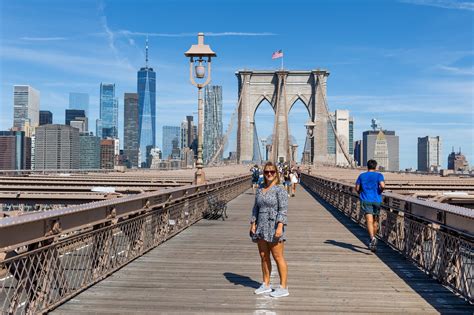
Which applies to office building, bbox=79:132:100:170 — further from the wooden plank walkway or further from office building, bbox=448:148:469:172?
the wooden plank walkway

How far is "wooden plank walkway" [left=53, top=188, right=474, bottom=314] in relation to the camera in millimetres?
5492

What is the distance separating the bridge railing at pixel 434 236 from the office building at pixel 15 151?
13105cm

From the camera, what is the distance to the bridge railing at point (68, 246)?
15.2ft

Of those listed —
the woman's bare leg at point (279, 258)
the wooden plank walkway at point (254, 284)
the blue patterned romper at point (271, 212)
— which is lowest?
the wooden plank walkway at point (254, 284)

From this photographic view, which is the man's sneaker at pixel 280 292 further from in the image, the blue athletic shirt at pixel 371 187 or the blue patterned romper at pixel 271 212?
the blue athletic shirt at pixel 371 187

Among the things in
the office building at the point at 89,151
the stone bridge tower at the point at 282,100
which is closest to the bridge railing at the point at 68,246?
the stone bridge tower at the point at 282,100

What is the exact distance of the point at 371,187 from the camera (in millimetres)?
9273

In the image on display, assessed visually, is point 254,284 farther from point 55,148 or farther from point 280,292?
point 55,148

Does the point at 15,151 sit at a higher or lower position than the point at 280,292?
higher

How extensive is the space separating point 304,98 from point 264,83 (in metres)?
8.54

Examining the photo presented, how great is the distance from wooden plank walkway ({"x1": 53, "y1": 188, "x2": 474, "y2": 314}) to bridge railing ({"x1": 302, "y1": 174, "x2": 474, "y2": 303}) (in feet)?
0.55

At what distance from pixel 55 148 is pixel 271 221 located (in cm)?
13887

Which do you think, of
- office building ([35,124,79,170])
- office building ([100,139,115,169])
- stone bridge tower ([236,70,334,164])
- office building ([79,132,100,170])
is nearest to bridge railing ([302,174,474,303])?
→ stone bridge tower ([236,70,334,164])

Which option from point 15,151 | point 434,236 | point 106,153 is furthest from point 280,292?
point 106,153
